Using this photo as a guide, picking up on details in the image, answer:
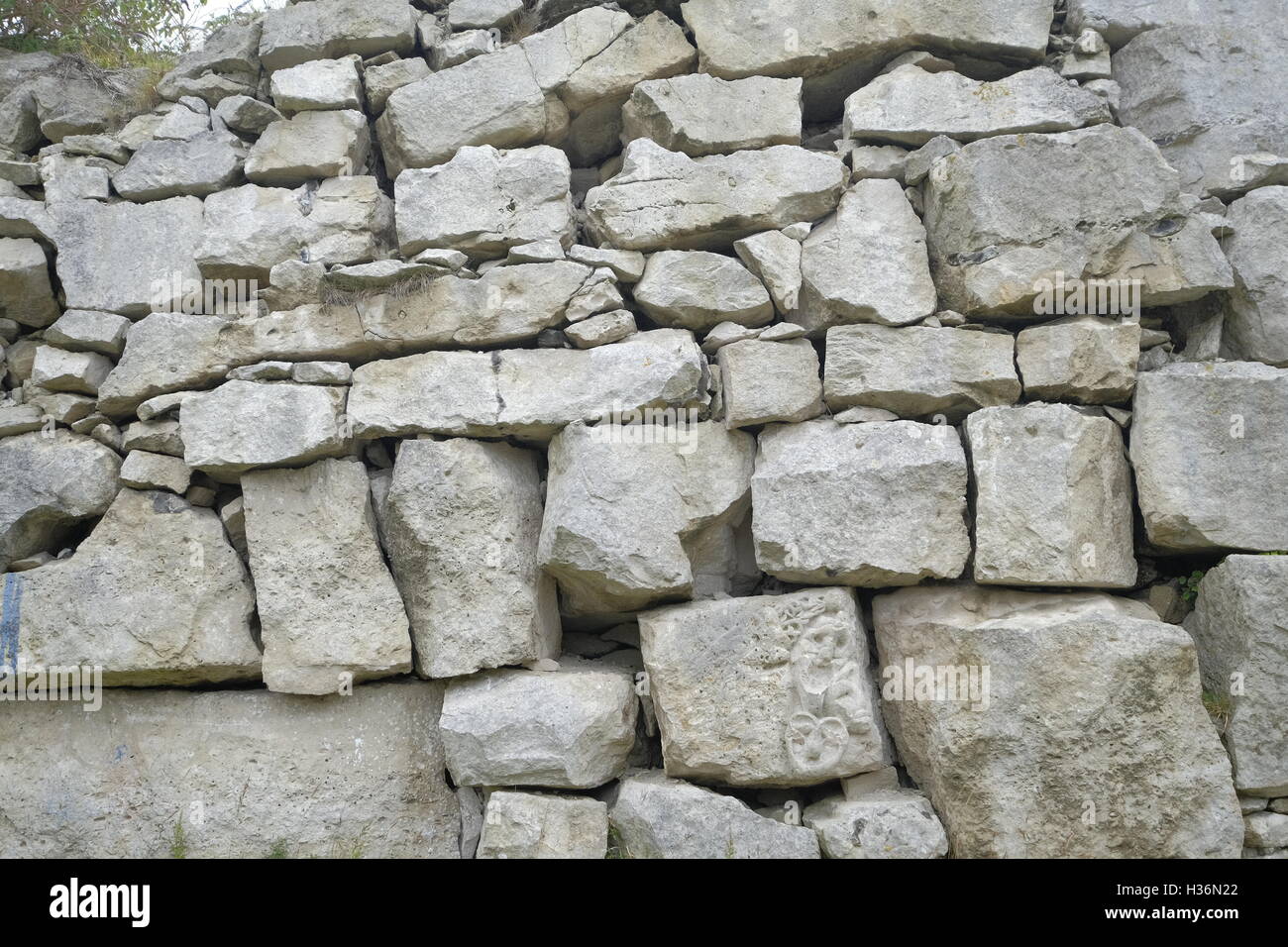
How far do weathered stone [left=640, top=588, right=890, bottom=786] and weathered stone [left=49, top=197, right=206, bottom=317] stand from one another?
283cm

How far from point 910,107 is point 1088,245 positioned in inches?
39.8

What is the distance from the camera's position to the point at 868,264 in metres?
3.96

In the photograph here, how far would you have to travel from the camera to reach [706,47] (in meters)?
4.36

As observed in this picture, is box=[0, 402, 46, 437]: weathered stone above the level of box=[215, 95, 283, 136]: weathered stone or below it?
below

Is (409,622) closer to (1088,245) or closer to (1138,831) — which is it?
(1138,831)

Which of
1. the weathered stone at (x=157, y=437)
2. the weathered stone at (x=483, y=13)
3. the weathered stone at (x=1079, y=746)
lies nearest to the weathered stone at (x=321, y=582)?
the weathered stone at (x=157, y=437)

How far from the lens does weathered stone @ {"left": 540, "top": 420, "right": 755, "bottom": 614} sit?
12.0 feet

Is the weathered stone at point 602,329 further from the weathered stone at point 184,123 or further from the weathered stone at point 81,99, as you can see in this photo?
the weathered stone at point 81,99

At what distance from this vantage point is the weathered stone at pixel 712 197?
13.4 feet

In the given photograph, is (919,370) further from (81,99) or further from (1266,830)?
(81,99)

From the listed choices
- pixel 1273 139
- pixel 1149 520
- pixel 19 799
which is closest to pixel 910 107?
pixel 1273 139

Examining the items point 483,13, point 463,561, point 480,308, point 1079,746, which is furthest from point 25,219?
point 1079,746

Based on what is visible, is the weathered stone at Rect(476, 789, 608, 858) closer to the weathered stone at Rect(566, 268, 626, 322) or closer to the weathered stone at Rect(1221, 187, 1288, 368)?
the weathered stone at Rect(566, 268, 626, 322)

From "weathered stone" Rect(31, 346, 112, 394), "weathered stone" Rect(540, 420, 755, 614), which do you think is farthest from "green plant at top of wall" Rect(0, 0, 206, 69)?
"weathered stone" Rect(540, 420, 755, 614)
